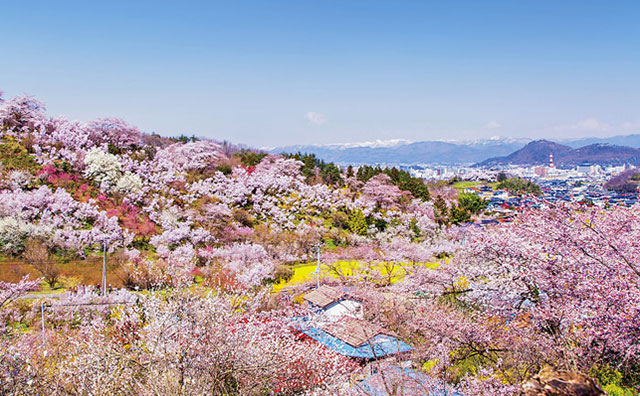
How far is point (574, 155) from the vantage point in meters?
136

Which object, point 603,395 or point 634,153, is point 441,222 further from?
point 634,153

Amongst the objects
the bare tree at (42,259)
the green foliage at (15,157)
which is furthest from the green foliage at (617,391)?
the green foliage at (15,157)

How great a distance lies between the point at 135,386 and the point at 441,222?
27.8 m

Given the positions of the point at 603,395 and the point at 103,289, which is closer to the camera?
the point at 603,395

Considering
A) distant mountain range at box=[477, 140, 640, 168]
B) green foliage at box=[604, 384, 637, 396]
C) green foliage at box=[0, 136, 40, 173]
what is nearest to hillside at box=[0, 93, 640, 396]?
green foliage at box=[604, 384, 637, 396]

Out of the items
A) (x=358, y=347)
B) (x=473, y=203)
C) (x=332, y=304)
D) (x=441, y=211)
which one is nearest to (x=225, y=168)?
(x=441, y=211)

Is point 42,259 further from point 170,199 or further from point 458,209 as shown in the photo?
point 458,209

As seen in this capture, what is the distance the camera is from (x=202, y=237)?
67.9 ft

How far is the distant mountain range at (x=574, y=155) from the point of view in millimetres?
122750

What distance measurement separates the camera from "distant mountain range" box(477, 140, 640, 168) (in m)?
123

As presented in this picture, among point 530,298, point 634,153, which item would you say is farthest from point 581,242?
point 634,153

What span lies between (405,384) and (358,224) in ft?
61.7

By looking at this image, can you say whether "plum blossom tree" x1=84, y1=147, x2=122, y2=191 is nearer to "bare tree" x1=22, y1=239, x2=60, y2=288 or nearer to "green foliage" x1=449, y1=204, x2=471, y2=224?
"bare tree" x1=22, y1=239, x2=60, y2=288

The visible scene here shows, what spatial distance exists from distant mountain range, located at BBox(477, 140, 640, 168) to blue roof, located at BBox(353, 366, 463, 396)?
445 feet
